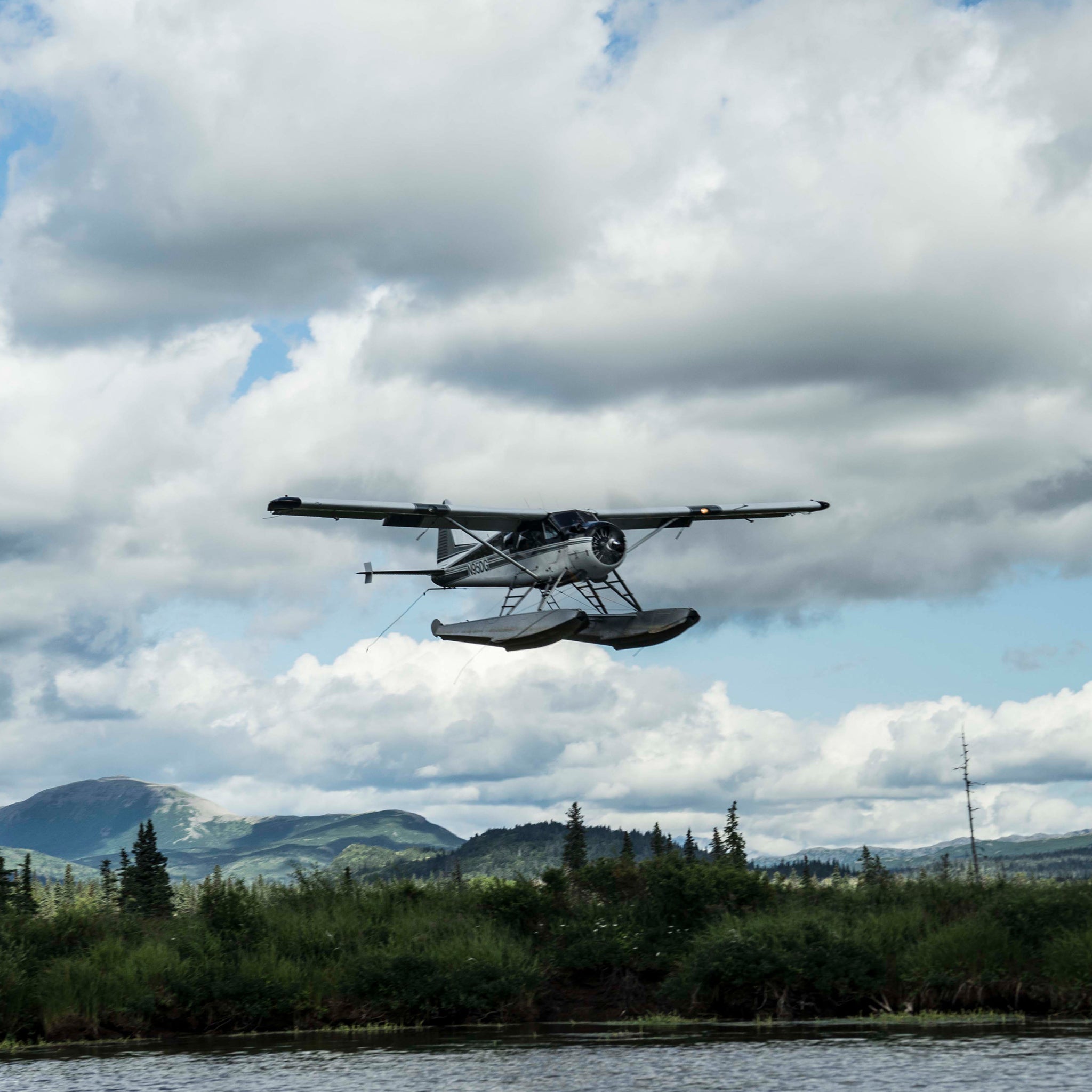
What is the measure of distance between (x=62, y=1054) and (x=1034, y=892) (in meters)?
21.4

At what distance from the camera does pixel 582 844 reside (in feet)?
309

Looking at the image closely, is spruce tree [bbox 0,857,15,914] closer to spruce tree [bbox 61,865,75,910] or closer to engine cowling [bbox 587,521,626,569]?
spruce tree [bbox 61,865,75,910]

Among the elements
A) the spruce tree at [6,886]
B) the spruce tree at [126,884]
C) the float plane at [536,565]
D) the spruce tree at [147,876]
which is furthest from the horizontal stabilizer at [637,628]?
the spruce tree at [147,876]

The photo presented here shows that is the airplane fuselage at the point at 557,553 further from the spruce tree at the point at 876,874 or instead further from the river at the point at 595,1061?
the river at the point at 595,1061

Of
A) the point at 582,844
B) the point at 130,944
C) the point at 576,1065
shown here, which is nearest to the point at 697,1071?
the point at 576,1065

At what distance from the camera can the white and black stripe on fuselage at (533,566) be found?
4128 centimetres

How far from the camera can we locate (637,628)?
4088 cm

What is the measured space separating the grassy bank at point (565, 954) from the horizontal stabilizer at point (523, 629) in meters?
6.44

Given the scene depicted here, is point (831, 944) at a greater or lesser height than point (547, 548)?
lesser

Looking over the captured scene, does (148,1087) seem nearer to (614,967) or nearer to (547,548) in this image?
(614,967)

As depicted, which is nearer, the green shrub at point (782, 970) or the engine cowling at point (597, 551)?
the green shrub at point (782, 970)

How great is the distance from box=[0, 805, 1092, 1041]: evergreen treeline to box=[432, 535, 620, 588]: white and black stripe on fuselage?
8.63m

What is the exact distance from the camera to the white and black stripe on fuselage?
41.3m

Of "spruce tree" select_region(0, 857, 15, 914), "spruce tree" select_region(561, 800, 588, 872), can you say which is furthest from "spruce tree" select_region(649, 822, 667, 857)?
"spruce tree" select_region(0, 857, 15, 914)
